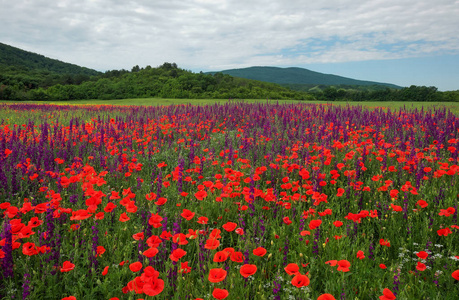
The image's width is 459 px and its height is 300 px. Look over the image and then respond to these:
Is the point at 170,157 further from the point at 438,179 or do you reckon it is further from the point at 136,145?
the point at 438,179

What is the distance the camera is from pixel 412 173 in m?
4.19

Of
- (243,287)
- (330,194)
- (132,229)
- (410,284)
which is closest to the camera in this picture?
(243,287)

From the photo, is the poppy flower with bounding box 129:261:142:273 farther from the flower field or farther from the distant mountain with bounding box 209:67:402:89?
the distant mountain with bounding box 209:67:402:89

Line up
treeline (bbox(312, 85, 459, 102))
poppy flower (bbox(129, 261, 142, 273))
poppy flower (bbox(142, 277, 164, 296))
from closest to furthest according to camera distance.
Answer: poppy flower (bbox(142, 277, 164, 296)), poppy flower (bbox(129, 261, 142, 273)), treeline (bbox(312, 85, 459, 102))

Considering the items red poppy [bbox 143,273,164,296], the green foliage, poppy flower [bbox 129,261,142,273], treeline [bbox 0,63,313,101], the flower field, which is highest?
the green foliage

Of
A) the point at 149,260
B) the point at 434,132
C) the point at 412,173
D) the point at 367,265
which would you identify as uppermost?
the point at 434,132

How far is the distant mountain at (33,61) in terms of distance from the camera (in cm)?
7981

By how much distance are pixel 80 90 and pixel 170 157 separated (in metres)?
46.1

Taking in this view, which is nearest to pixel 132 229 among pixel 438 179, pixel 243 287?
pixel 243 287

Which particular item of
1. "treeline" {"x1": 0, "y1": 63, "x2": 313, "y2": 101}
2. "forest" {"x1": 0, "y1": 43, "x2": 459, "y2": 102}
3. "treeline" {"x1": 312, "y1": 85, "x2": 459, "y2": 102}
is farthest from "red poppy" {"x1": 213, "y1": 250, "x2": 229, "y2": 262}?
"treeline" {"x1": 312, "y1": 85, "x2": 459, "y2": 102}

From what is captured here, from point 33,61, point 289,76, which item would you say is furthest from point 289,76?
point 33,61

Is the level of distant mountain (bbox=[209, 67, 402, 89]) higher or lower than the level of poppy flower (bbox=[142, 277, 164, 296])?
higher

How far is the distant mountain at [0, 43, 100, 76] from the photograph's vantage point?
262 ft

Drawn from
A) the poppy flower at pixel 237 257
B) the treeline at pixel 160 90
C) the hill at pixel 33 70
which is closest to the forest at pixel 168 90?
the treeline at pixel 160 90
